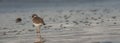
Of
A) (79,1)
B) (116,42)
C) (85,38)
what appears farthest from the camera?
(79,1)

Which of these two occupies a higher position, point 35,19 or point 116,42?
point 35,19

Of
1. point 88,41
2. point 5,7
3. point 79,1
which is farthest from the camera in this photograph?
point 79,1

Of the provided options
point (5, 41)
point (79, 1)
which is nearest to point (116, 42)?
point (5, 41)

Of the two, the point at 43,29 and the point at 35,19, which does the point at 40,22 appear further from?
the point at 43,29

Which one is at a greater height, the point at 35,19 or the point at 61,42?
the point at 35,19

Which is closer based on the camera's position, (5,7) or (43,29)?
(43,29)

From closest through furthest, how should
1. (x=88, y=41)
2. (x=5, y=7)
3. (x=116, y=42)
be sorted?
(x=116, y=42) < (x=88, y=41) < (x=5, y=7)

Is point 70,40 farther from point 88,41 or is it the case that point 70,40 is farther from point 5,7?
point 5,7

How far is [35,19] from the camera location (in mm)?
15586

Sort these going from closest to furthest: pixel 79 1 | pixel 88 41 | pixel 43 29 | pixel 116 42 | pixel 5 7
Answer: pixel 116 42 → pixel 88 41 → pixel 43 29 → pixel 5 7 → pixel 79 1

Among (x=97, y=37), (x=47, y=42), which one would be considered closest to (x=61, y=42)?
(x=47, y=42)

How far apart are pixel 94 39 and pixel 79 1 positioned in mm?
59764

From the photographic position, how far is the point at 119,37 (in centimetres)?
1706

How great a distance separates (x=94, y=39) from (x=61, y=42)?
144cm
